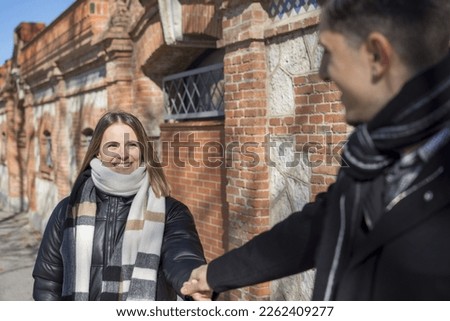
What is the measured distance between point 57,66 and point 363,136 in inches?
416

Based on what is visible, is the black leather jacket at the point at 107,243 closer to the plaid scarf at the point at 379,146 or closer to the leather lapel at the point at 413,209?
the plaid scarf at the point at 379,146

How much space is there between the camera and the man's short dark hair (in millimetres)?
1271

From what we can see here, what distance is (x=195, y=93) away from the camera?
670cm

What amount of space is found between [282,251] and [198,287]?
498mm

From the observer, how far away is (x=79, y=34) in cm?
916

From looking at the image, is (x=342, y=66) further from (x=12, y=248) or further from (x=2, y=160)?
(x=2, y=160)

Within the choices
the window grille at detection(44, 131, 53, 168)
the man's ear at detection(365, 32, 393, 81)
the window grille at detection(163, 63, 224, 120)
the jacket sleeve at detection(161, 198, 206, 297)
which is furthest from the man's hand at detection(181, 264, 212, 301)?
the window grille at detection(44, 131, 53, 168)

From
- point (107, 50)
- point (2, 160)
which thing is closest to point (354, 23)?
point (107, 50)

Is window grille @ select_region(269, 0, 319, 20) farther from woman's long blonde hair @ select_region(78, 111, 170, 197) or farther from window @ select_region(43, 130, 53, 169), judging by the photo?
window @ select_region(43, 130, 53, 169)

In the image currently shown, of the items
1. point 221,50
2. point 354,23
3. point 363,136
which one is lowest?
point 363,136

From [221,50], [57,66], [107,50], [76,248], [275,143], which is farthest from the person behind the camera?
[57,66]

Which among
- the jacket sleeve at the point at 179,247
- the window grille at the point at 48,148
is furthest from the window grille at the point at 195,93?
the window grille at the point at 48,148

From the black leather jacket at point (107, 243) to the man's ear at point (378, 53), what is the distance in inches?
61.2

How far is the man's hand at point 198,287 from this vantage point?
2019 millimetres
